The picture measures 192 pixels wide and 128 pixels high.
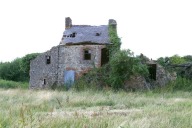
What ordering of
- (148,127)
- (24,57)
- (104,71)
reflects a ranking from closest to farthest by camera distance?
1. (148,127)
2. (104,71)
3. (24,57)

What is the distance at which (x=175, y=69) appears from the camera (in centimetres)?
3178

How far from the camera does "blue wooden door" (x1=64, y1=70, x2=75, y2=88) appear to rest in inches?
1291

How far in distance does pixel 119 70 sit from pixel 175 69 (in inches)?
216

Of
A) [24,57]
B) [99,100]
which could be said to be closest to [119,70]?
[99,100]

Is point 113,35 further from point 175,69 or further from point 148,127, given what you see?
point 148,127

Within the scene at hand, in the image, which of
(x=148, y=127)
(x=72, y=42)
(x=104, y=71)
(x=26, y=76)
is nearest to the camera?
(x=148, y=127)

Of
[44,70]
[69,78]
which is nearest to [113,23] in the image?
[69,78]

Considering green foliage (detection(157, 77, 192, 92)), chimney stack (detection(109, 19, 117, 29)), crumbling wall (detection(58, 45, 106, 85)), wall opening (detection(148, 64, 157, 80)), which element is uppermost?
chimney stack (detection(109, 19, 117, 29))

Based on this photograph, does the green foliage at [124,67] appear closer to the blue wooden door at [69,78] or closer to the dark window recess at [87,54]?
the dark window recess at [87,54]

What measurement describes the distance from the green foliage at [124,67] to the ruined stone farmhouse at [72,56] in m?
3.42

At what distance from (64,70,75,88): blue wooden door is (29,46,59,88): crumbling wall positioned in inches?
51.1

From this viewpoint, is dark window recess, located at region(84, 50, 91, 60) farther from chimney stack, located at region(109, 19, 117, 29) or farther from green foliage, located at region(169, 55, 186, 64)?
green foliage, located at region(169, 55, 186, 64)

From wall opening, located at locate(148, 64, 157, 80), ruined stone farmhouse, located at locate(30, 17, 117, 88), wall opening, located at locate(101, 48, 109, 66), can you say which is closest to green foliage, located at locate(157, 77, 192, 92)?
wall opening, located at locate(148, 64, 157, 80)

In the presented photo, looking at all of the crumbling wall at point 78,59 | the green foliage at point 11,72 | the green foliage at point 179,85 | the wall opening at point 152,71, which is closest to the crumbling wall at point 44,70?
the crumbling wall at point 78,59
